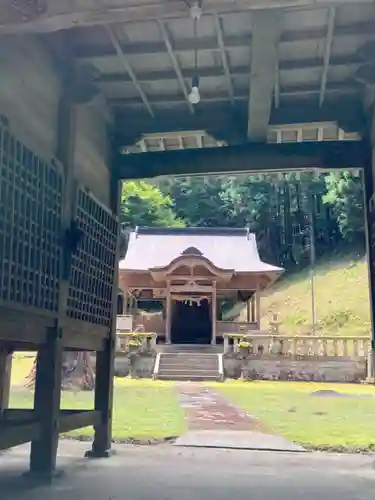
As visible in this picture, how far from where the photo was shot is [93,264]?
5.24 metres

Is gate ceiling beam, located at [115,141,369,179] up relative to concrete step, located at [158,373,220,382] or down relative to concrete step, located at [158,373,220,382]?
up

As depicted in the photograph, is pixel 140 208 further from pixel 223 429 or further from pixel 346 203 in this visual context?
pixel 223 429

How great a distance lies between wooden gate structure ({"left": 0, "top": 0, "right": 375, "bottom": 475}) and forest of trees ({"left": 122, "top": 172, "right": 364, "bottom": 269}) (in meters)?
33.5

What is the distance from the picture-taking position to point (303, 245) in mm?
42750

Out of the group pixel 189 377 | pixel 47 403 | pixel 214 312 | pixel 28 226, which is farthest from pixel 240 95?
pixel 214 312

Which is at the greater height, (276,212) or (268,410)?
(276,212)

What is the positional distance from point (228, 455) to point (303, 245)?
1497 inches

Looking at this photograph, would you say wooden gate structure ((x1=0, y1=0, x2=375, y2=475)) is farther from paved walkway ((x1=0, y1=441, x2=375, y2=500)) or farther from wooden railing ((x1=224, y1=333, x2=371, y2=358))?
wooden railing ((x1=224, y1=333, x2=371, y2=358))

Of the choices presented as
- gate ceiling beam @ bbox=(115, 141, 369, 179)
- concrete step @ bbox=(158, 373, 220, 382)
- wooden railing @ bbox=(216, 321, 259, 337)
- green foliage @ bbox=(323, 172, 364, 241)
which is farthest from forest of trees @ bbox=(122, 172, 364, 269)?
gate ceiling beam @ bbox=(115, 141, 369, 179)

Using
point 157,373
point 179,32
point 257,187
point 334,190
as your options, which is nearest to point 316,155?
point 179,32

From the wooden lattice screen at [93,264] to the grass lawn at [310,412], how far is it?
2.86 metres

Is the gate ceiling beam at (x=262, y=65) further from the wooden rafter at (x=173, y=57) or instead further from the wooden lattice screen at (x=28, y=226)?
the wooden lattice screen at (x=28, y=226)

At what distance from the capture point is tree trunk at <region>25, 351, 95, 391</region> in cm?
1373

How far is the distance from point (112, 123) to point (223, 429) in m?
4.16
